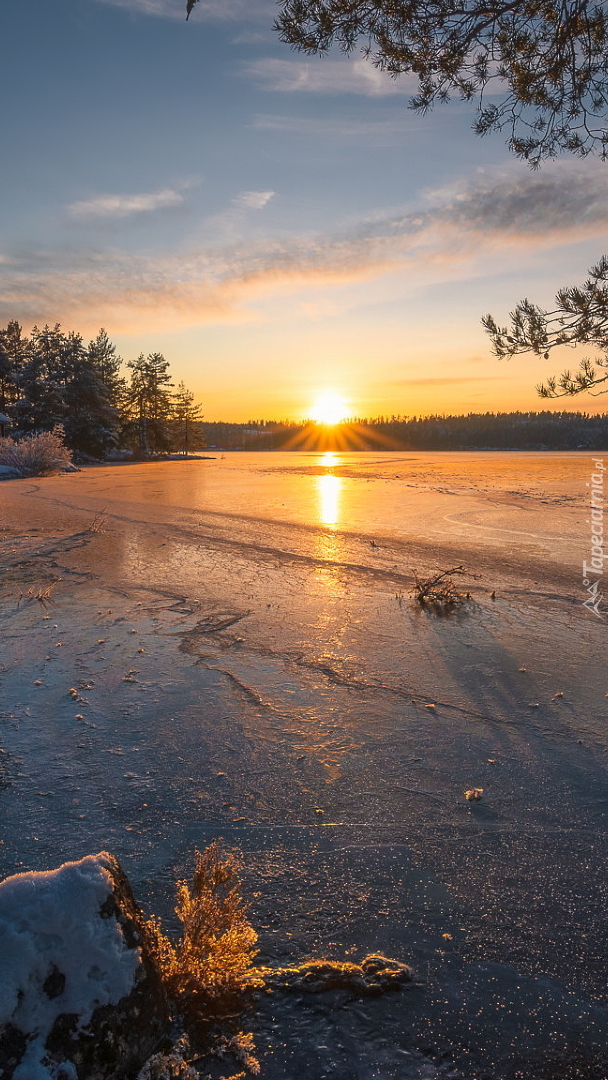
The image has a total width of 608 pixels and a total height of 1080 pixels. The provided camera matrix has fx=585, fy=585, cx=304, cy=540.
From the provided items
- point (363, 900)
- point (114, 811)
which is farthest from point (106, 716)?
point (363, 900)

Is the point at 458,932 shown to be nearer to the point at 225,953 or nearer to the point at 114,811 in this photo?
the point at 225,953

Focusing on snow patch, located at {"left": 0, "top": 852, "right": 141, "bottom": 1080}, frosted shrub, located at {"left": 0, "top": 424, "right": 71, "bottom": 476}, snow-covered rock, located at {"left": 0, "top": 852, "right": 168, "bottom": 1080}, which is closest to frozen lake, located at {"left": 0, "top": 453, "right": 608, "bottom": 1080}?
snow-covered rock, located at {"left": 0, "top": 852, "right": 168, "bottom": 1080}

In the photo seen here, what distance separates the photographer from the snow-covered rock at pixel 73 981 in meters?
1.22

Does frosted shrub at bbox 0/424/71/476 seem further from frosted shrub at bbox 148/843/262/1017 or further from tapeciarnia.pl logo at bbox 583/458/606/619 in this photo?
frosted shrub at bbox 148/843/262/1017

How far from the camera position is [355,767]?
9.68 feet

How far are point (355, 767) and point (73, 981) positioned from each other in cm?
184

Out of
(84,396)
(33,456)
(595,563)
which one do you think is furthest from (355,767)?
(84,396)

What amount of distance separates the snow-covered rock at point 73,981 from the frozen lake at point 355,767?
Answer: 44 centimetres

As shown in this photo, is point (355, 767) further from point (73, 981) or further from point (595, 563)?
point (595, 563)

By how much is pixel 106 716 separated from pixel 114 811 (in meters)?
0.97

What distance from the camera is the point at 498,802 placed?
266 centimetres

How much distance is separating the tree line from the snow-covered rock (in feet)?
132

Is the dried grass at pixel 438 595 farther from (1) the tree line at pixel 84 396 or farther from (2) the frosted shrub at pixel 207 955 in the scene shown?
(1) the tree line at pixel 84 396

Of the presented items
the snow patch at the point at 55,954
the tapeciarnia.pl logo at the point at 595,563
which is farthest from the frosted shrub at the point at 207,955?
the tapeciarnia.pl logo at the point at 595,563
